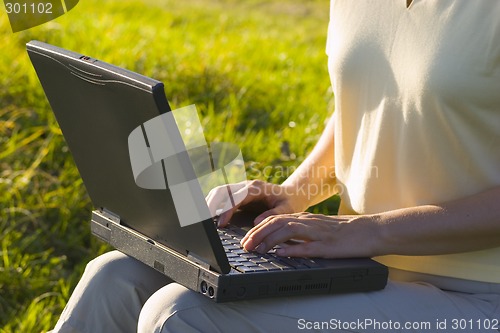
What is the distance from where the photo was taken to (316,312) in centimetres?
193

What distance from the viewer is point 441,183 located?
7.00 feet

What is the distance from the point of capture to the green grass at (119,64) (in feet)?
11.6

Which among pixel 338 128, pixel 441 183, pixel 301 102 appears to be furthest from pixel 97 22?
pixel 441 183

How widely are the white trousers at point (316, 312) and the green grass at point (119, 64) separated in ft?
3.23

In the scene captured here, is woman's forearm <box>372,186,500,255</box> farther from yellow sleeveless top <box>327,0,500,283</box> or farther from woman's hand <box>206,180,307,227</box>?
woman's hand <box>206,180,307,227</box>

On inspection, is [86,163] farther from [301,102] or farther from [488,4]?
[301,102]

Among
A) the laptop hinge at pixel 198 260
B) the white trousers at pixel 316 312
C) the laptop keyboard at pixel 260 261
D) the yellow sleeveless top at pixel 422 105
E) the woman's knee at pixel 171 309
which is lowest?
the white trousers at pixel 316 312

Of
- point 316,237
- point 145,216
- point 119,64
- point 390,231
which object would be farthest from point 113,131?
point 119,64

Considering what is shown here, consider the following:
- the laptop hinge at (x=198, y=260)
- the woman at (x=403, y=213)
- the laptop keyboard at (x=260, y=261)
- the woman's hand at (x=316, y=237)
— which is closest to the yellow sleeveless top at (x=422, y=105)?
the woman at (x=403, y=213)

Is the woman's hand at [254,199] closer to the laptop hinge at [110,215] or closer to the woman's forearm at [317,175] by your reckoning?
the woman's forearm at [317,175]

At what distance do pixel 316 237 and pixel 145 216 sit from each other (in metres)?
0.38

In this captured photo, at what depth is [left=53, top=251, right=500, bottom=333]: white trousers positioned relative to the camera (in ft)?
6.29

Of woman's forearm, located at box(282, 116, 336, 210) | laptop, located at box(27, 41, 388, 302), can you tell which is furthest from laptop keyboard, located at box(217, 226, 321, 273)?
woman's forearm, located at box(282, 116, 336, 210)

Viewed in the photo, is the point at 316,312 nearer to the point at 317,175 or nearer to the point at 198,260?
the point at 198,260
